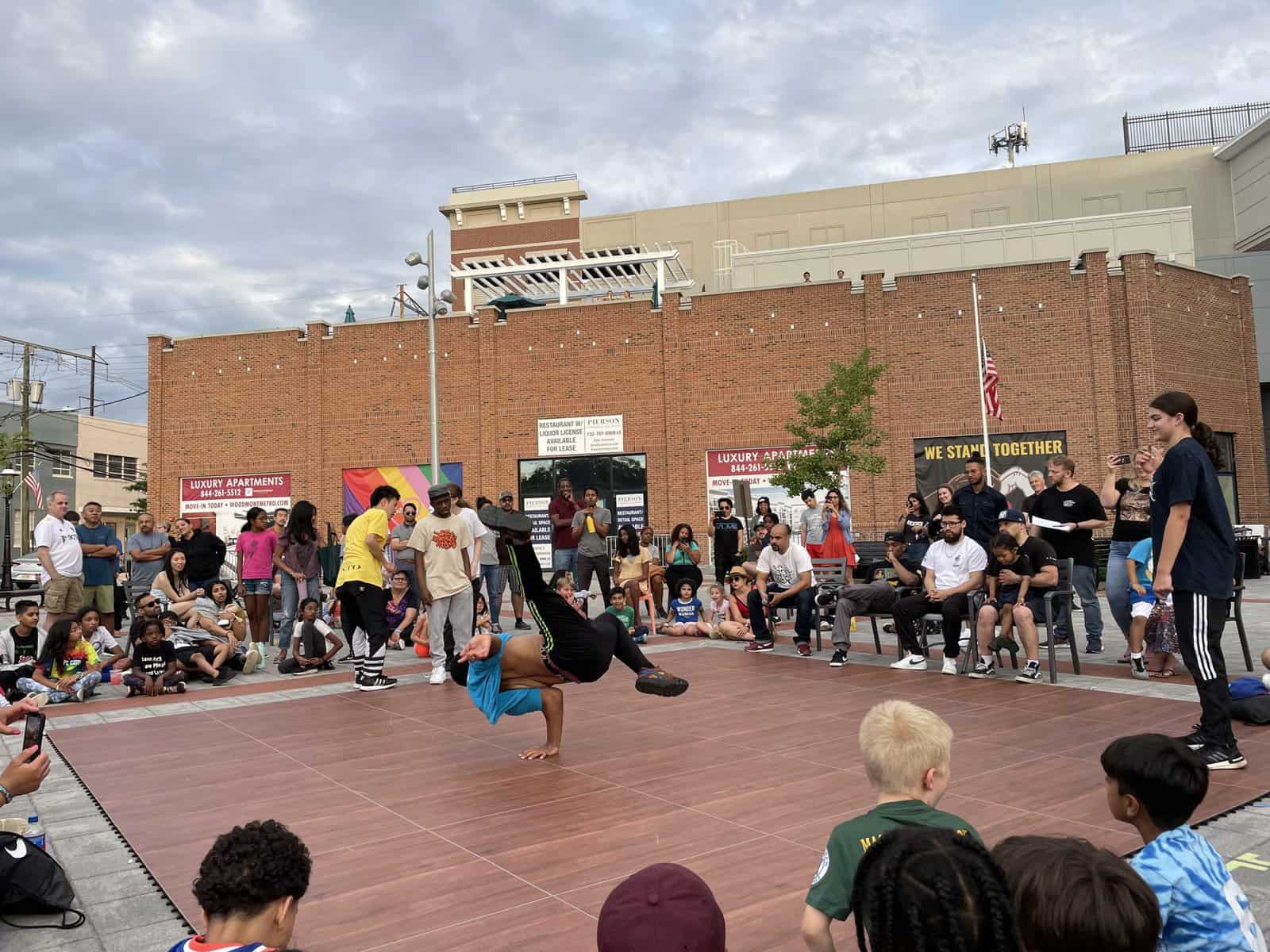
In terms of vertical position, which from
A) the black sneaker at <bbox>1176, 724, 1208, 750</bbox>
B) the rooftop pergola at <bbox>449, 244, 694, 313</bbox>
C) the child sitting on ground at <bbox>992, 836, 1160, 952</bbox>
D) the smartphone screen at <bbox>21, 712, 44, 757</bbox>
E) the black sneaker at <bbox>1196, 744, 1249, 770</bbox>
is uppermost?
the rooftop pergola at <bbox>449, 244, 694, 313</bbox>

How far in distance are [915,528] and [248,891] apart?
9976mm

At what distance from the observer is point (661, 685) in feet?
17.6

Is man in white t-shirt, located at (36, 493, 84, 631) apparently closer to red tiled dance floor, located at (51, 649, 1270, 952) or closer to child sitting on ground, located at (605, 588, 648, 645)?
red tiled dance floor, located at (51, 649, 1270, 952)

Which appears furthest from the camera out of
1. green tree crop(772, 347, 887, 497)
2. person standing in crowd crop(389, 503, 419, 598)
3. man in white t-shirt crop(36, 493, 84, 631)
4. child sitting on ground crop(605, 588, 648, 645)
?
green tree crop(772, 347, 887, 497)

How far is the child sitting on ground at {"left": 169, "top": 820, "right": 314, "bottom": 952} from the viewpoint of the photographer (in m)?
2.12

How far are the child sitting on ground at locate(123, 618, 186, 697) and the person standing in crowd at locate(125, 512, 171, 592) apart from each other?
8.20 ft

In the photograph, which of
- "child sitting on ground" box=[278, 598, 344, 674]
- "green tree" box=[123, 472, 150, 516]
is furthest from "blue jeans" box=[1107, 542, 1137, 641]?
"green tree" box=[123, 472, 150, 516]

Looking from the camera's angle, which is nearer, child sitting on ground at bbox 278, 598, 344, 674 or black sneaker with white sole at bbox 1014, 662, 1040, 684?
black sneaker with white sole at bbox 1014, 662, 1040, 684

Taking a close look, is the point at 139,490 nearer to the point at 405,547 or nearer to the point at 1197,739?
the point at 405,547

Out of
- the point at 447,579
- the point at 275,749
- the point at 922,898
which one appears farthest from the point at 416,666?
the point at 922,898

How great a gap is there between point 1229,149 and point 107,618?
42.1 meters

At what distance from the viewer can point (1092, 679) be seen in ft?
25.6

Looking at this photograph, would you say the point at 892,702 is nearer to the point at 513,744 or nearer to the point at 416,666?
the point at 513,744

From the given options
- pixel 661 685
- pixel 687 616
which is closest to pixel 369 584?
pixel 661 685
